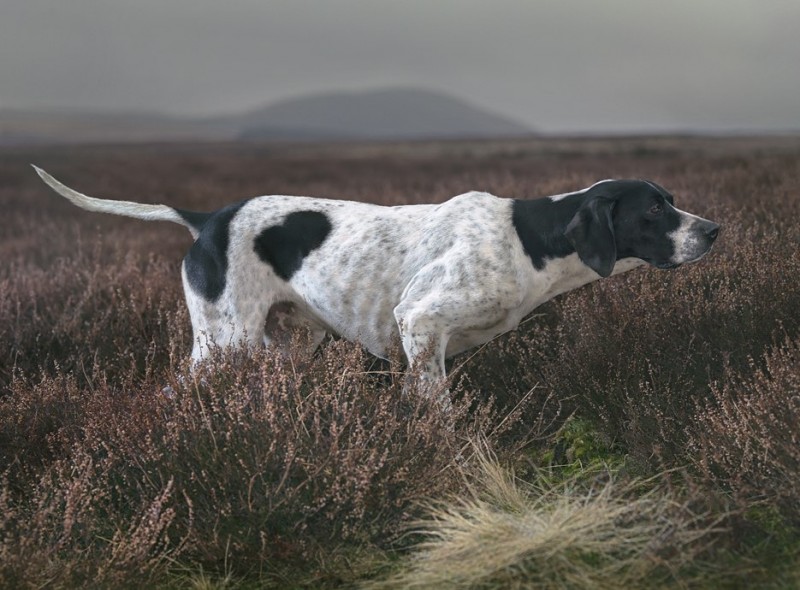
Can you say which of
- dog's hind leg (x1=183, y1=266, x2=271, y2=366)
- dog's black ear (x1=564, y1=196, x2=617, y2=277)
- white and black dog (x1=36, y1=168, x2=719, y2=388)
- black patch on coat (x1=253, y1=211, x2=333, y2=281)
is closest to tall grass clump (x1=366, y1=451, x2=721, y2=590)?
white and black dog (x1=36, y1=168, x2=719, y2=388)

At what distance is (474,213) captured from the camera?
4.67m

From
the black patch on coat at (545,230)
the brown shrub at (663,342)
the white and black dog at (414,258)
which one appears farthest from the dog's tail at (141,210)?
the brown shrub at (663,342)

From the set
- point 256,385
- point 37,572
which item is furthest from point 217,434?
point 37,572

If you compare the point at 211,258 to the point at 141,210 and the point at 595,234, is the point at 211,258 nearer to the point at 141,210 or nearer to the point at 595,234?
the point at 141,210

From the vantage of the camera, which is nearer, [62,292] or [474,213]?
[474,213]

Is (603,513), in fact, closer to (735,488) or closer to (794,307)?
(735,488)

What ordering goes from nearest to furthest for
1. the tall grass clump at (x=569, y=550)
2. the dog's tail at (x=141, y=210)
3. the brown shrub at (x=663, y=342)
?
the tall grass clump at (x=569, y=550) < the brown shrub at (x=663, y=342) < the dog's tail at (x=141, y=210)

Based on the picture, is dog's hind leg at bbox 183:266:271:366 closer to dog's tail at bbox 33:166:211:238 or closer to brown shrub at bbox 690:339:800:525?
dog's tail at bbox 33:166:211:238

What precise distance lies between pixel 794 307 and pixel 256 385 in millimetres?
2666

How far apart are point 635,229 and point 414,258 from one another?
3.46ft

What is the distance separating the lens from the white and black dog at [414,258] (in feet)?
14.2

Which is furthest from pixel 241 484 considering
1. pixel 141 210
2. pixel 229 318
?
pixel 141 210

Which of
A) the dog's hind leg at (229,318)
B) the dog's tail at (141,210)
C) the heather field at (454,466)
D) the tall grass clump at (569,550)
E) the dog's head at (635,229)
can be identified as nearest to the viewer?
the tall grass clump at (569,550)

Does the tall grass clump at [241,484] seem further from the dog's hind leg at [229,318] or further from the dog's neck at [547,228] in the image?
the dog's neck at [547,228]
